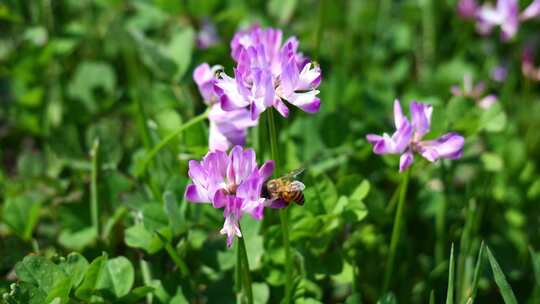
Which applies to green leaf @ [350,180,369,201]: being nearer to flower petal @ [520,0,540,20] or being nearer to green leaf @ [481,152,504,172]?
green leaf @ [481,152,504,172]

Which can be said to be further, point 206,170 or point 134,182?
point 134,182

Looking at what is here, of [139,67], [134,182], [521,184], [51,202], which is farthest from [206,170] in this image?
[139,67]

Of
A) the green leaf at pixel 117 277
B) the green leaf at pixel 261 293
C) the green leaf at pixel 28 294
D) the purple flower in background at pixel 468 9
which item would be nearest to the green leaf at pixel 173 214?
the green leaf at pixel 117 277

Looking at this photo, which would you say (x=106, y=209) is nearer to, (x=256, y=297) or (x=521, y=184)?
(x=256, y=297)

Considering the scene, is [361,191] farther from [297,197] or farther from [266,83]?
[266,83]

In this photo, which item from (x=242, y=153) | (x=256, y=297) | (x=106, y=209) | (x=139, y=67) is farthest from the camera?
(x=139, y=67)

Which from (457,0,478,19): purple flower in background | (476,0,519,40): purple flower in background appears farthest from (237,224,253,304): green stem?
(457,0,478,19): purple flower in background

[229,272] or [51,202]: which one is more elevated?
[51,202]

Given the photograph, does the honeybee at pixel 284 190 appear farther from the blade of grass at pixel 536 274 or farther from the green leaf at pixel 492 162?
the green leaf at pixel 492 162
